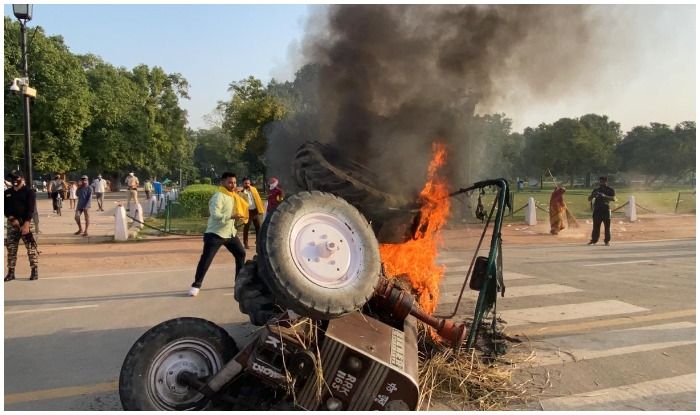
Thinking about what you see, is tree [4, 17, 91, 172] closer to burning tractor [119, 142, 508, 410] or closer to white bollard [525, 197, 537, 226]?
white bollard [525, 197, 537, 226]

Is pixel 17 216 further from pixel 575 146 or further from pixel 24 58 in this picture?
pixel 575 146

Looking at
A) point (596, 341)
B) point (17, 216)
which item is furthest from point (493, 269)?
point (17, 216)

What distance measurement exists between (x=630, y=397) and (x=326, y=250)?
2.59m

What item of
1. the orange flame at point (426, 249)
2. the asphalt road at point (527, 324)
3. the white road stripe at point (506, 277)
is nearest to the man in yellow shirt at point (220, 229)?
the asphalt road at point (527, 324)

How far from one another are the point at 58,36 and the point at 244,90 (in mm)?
15527

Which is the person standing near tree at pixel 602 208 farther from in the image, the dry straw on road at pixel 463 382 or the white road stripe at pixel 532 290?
the dry straw on road at pixel 463 382

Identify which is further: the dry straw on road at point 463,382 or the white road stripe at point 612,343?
the white road stripe at point 612,343

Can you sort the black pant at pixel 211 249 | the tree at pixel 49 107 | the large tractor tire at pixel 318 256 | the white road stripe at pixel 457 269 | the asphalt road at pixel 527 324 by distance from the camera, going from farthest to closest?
the tree at pixel 49 107 → the white road stripe at pixel 457 269 → the black pant at pixel 211 249 → the asphalt road at pixel 527 324 → the large tractor tire at pixel 318 256

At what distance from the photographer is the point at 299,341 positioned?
10.2 ft

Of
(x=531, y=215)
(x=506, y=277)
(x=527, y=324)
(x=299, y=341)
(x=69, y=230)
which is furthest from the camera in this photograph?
(x=531, y=215)

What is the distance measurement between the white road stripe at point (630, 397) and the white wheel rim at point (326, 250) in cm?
179

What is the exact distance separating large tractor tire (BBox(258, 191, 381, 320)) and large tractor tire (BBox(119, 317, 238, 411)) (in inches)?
28.0

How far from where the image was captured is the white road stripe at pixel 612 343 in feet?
15.5

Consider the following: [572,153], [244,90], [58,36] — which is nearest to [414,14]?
[244,90]
